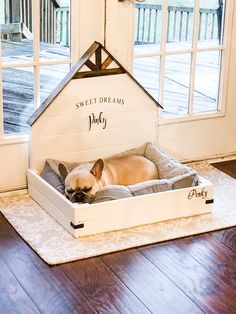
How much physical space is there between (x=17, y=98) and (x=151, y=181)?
2.46 feet

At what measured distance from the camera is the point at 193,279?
2.63m

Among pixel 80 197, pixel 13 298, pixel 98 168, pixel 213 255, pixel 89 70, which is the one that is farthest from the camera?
pixel 89 70

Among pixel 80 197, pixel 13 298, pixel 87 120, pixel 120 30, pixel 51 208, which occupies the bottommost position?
pixel 13 298

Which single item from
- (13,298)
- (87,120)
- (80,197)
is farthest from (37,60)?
(13,298)

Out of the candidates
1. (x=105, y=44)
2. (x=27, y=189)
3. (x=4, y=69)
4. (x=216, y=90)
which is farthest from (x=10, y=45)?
(x=216, y=90)

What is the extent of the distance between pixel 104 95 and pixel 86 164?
1.18ft

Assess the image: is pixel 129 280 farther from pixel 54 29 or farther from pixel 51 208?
pixel 54 29

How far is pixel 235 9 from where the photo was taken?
363 centimetres

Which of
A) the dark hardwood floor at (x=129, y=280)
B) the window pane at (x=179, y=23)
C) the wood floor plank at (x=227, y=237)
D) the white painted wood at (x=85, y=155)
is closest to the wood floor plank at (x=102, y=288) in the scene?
the dark hardwood floor at (x=129, y=280)

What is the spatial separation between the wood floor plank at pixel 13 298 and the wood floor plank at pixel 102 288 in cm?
20

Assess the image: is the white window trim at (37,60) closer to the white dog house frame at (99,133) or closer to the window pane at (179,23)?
the white dog house frame at (99,133)

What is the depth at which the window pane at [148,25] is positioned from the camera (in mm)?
3420

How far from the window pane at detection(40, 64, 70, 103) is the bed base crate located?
0.40 meters

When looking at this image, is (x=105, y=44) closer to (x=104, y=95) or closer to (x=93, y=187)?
(x=104, y=95)
